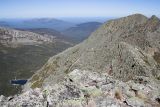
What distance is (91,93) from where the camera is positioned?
105ft

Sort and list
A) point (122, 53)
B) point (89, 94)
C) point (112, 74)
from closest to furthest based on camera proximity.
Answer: point (89, 94)
point (112, 74)
point (122, 53)

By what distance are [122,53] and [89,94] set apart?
29.4 metres

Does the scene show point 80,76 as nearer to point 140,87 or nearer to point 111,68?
point 140,87

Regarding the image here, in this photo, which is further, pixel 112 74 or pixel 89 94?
pixel 112 74

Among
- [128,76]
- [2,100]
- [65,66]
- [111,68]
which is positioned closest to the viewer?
[2,100]

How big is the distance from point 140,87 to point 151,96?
216 centimetres

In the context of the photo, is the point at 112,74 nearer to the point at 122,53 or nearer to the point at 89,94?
the point at 122,53

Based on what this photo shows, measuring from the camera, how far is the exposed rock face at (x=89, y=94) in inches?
1152

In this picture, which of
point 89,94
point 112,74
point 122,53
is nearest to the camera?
point 89,94

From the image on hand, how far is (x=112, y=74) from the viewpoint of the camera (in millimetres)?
55188

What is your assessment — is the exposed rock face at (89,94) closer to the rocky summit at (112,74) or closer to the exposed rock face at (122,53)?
the rocky summit at (112,74)

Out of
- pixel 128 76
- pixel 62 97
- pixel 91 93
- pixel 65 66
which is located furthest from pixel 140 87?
pixel 65 66

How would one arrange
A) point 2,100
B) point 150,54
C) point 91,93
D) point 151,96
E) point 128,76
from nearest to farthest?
point 2,100
point 91,93
point 151,96
point 128,76
point 150,54

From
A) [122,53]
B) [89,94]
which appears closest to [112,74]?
[122,53]
